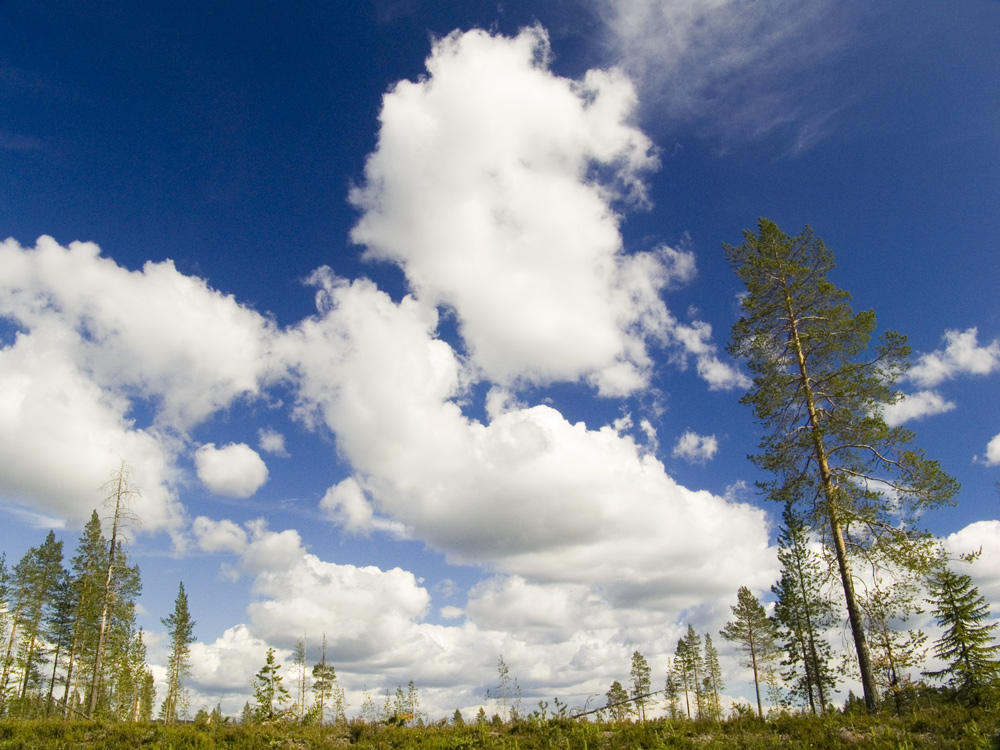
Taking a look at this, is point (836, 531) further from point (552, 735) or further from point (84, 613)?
point (84, 613)

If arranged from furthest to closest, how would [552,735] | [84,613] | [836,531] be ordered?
1. [84,613]
2. [836,531]
3. [552,735]

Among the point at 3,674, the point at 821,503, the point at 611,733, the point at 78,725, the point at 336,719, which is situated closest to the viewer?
the point at 611,733

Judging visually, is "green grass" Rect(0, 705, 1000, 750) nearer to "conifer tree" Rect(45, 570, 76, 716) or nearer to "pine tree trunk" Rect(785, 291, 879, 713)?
"pine tree trunk" Rect(785, 291, 879, 713)

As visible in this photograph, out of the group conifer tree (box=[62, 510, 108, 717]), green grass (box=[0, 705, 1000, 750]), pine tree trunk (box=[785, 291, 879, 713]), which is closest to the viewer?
green grass (box=[0, 705, 1000, 750])

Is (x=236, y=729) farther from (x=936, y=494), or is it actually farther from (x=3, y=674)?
(x=3, y=674)

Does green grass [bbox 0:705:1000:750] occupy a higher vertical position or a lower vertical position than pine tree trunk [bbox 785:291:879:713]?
lower

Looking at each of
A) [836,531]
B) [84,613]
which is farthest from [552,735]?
[84,613]

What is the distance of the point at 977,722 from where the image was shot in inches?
422

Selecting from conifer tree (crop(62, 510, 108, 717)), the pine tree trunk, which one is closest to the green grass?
the pine tree trunk

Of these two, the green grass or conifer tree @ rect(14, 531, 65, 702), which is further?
conifer tree @ rect(14, 531, 65, 702)

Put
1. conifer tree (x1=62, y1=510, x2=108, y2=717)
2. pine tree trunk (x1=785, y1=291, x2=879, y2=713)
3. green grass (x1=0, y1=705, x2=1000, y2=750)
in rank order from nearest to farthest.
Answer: green grass (x1=0, y1=705, x2=1000, y2=750)
pine tree trunk (x1=785, y1=291, x2=879, y2=713)
conifer tree (x1=62, y1=510, x2=108, y2=717)

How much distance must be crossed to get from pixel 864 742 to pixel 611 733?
4.87 meters

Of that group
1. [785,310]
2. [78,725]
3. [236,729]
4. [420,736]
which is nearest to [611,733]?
[420,736]

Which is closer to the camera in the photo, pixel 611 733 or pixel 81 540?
pixel 611 733
